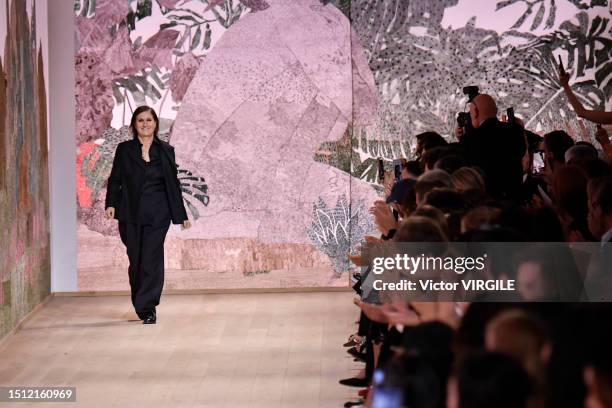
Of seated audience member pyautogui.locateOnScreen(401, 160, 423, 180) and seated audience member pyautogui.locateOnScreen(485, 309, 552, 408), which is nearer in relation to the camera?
seated audience member pyautogui.locateOnScreen(485, 309, 552, 408)

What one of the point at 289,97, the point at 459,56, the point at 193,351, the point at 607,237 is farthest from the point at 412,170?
the point at 459,56

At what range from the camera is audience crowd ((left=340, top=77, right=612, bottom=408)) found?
174 centimetres

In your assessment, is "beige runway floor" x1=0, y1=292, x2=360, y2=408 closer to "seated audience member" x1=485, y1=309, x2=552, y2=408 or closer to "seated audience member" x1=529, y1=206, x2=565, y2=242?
"seated audience member" x1=529, y1=206, x2=565, y2=242

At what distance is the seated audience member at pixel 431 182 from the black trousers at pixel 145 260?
373cm

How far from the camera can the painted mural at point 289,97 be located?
906 cm

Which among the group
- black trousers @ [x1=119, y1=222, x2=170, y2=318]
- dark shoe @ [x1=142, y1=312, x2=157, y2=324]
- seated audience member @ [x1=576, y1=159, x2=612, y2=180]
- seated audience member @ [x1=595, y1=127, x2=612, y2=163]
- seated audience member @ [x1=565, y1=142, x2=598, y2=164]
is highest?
seated audience member @ [x1=595, y1=127, x2=612, y2=163]

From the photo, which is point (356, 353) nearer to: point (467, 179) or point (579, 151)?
point (579, 151)

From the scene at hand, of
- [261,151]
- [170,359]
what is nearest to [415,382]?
[170,359]

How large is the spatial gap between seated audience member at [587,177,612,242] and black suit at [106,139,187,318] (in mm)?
4360

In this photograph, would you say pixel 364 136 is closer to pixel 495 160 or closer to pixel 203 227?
pixel 203 227

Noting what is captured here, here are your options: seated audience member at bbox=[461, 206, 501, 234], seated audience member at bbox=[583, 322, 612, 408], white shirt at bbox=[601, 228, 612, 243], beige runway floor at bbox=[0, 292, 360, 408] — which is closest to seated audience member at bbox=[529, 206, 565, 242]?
seated audience member at bbox=[461, 206, 501, 234]

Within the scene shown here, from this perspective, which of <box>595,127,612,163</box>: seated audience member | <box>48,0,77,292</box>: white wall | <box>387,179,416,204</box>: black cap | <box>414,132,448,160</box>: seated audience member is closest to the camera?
<box>387,179,416,204</box>: black cap

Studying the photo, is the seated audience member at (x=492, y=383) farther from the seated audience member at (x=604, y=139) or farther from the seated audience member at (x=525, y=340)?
the seated audience member at (x=604, y=139)

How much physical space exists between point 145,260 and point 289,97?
189cm
